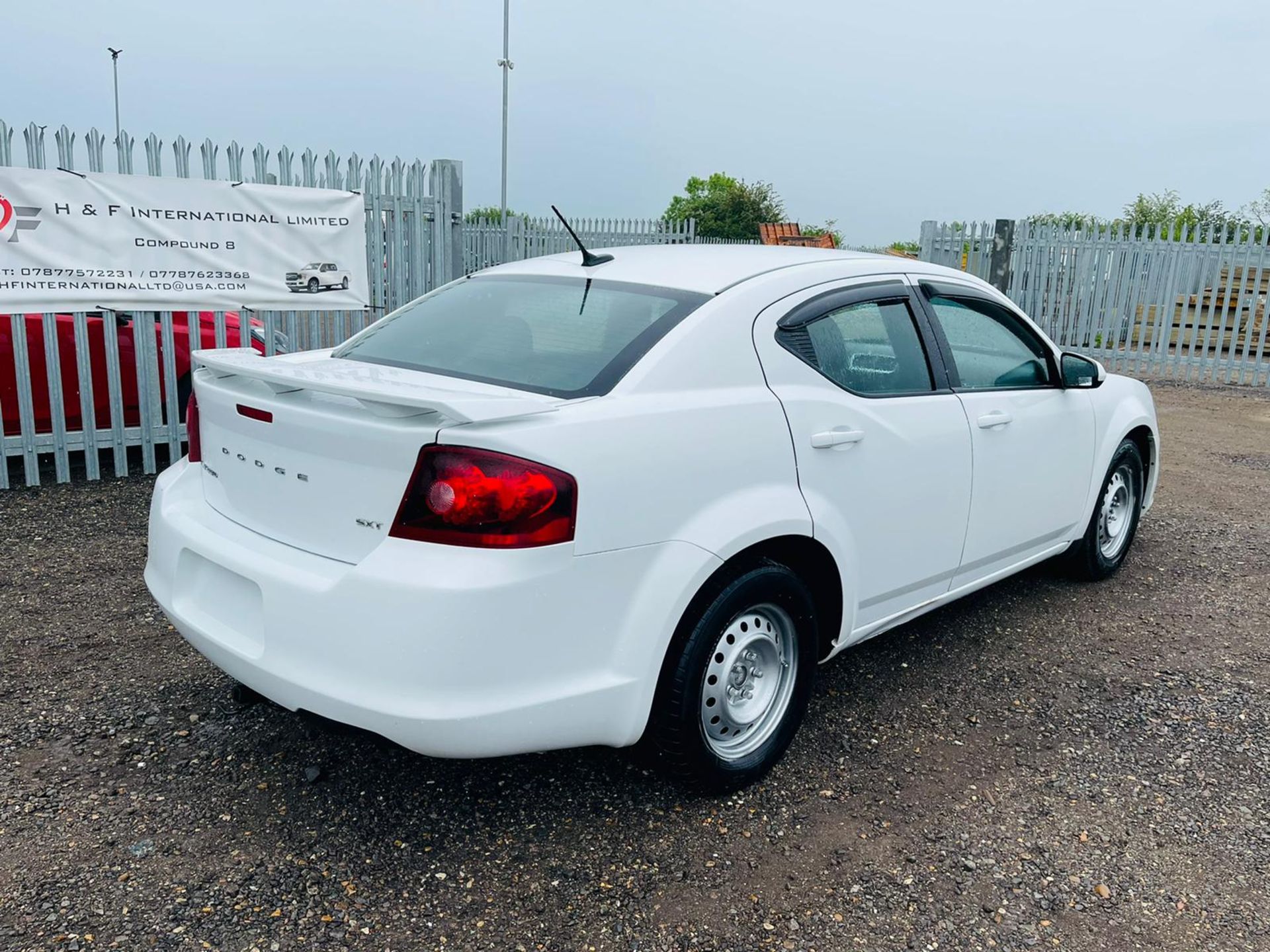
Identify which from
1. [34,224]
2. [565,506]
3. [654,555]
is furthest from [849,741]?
[34,224]

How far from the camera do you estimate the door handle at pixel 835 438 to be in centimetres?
310

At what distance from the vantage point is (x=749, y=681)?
10.1 ft

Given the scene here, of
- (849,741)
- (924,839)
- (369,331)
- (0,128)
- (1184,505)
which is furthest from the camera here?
(1184,505)

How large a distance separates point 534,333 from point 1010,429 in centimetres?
198

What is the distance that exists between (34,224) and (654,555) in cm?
560

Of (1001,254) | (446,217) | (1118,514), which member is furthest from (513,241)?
(1118,514)

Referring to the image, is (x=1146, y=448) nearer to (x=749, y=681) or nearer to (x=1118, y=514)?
(x=1118, y=514)

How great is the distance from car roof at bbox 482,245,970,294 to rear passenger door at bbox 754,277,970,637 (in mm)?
134

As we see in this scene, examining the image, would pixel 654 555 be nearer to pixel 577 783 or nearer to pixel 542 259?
pixel 577 783

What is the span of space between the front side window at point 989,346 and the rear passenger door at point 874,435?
17 centimetres

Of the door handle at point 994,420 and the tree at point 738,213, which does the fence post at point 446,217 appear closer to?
the door handle at point 994,420

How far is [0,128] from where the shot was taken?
6.17 meters

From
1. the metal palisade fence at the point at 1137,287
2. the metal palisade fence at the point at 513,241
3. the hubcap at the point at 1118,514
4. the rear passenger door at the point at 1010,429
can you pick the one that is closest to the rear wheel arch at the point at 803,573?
the rear passenger door at the point at 1010,429

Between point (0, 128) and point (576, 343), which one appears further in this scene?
point (0, 128)
